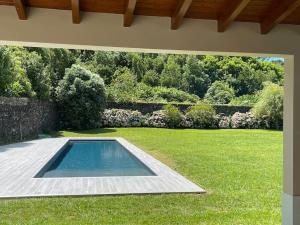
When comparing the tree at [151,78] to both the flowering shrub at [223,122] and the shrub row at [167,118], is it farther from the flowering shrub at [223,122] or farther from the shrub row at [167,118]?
the flowering shrub at [223,122]

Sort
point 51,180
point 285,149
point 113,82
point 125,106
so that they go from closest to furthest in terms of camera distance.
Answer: point 285,149
point 51,180
point 125,106
point 113,82

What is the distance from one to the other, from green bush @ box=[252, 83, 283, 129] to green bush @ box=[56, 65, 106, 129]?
11245 mm

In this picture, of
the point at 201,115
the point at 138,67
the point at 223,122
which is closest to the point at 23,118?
the point at 201,115

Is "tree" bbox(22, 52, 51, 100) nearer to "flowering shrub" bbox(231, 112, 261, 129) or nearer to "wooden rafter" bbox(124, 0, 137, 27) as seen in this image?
"flowering shrub" bbox(231, 112, 261, 129)

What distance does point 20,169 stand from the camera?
1083 centimetres

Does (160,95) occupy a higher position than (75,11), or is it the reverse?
(160,95)

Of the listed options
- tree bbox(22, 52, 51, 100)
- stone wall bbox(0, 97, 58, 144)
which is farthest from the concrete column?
tree bbox(22, 52, 51, 100)

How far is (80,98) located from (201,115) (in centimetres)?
847


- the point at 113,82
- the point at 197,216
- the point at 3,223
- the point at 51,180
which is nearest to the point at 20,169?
the point at 51,180

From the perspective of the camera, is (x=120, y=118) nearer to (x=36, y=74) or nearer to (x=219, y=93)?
(x=36, y=74)

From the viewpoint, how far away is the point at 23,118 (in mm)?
18141

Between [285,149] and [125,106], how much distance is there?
835 inches

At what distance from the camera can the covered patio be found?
3.91 m

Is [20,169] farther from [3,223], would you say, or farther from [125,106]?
[125,106]
